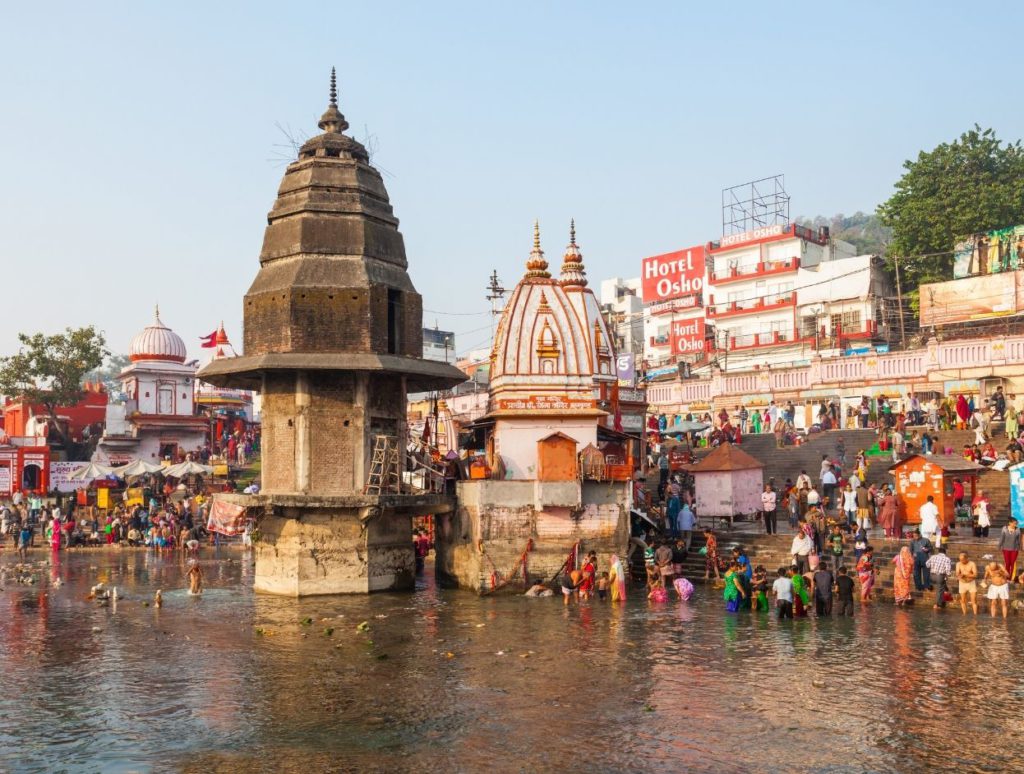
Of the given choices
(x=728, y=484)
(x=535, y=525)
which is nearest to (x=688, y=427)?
(x=728, y=484)

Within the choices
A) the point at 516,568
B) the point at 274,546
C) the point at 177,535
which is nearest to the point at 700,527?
the point at 516,568

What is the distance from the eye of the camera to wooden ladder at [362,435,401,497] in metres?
24.3

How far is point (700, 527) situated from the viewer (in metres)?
29.2

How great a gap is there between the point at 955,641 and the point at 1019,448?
13088 mm

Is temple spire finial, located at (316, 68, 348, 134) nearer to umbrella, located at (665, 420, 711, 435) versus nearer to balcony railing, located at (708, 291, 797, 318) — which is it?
umbrella, located at (665, 420, 711, 435)

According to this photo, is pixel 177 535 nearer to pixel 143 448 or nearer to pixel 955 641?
pixel 143 448

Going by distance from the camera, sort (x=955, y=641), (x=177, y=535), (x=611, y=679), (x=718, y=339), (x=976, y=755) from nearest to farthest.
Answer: (x=976, y=755), (x=611, y=679), (x=955, y=641), (x=177, y=535), (x=718, y=339)

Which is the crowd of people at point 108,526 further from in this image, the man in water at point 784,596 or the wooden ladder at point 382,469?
the man in water at point 784,596

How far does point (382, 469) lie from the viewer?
80.1ft

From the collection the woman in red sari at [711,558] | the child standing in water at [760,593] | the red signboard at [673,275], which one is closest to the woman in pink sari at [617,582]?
the woman in red sari at [711,558]

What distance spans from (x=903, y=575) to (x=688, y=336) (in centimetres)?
4444

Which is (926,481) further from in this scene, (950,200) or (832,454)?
(950,200)

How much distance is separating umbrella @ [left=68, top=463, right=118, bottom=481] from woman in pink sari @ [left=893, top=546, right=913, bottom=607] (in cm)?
3595

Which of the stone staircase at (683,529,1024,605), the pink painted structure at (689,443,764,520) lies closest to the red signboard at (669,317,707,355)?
the pink painted structure at (689,443,764,520)
